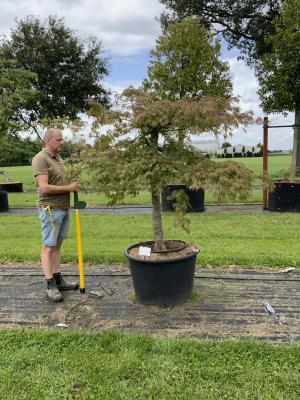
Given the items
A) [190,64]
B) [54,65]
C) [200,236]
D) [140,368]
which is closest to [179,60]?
[190,64]

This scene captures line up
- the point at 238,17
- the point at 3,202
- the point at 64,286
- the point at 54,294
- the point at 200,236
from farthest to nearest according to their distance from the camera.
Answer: the point at 238,17 → the point at 3,202 → the point at 200,236 → the point at 64,286 → the point at 54,294

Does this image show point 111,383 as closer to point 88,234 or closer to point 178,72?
point 88,234

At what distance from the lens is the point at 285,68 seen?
1086 centimetres

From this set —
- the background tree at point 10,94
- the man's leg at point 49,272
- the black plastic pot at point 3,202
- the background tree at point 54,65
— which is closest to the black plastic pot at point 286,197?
the man's leg at point 49,272

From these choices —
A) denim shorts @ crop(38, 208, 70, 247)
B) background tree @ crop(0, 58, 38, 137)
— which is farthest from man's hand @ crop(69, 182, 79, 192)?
background tree @ crop(0, 58, 38, 137)

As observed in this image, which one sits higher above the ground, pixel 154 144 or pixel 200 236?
pixel 154 144

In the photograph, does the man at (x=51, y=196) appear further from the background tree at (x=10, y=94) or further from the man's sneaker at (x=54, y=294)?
the background tree at (x=10, y=94)

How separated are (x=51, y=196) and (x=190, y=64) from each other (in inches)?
632

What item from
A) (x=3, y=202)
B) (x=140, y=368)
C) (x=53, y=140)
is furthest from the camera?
(x=3, y=202)

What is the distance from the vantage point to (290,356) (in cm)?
285

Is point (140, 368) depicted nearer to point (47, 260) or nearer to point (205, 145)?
point (47, 260)

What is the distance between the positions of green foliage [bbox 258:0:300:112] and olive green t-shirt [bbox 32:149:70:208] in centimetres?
864

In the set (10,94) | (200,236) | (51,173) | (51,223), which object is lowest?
(200,236)

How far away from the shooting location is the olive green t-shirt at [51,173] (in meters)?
3.89
